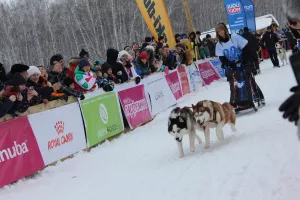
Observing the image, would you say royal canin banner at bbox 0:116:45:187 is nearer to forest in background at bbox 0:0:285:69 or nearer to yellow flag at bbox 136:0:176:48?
yellow flag at bbox 136:0:176:48

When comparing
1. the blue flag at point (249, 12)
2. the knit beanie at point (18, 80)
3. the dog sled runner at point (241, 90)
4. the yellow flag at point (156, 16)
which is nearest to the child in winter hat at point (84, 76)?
the knit beanie at point (18, 80)

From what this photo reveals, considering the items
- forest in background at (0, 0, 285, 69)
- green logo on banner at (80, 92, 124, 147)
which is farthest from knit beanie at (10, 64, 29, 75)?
forest in background at (0, 0, 285, 69)

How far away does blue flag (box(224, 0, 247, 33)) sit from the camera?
21.5 metres

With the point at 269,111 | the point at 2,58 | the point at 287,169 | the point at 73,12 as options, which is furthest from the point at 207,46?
the point at 2,58

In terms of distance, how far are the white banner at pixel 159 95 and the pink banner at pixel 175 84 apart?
1.97ft

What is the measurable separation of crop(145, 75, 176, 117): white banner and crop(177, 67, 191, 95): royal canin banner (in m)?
1.90

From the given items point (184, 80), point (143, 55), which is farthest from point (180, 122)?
point (184, 80)

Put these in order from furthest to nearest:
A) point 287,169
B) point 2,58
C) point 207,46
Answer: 1. point 2,58
2. point 207,46
3. point 287,169

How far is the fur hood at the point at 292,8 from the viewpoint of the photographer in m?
1.86

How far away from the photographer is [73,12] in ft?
134

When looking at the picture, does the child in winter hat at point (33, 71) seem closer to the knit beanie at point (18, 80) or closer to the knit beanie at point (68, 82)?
the knit beanie at point (18, 80)

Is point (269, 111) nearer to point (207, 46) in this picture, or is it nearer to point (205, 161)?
point (205, 161)

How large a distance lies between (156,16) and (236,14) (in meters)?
8.83

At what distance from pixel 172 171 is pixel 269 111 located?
3.16 metres
